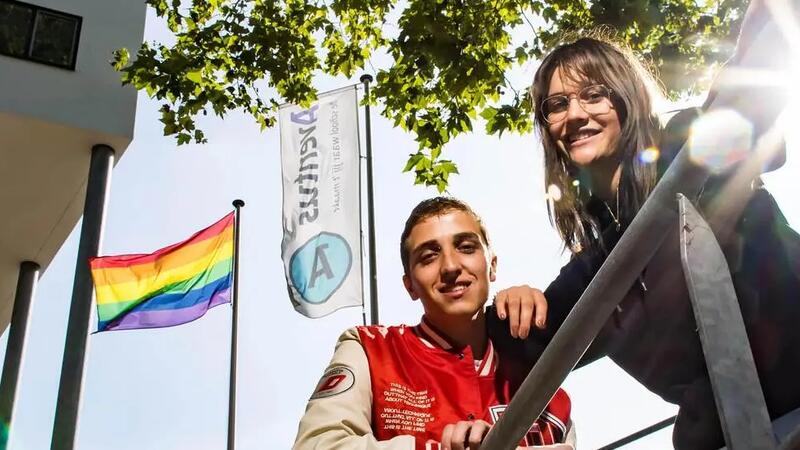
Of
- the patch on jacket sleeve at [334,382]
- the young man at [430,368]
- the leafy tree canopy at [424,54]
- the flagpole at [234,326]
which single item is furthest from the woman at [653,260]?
the flagpole at [234,326]

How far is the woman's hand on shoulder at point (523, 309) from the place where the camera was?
209 cm

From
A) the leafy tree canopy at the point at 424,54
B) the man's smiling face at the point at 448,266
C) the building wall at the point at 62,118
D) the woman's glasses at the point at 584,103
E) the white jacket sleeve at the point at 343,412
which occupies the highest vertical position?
the building wall at the point at 62,118

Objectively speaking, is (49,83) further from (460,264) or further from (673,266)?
(673,266)

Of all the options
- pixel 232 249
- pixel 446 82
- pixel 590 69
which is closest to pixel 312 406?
pixel 590 69

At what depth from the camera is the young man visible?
208 centimetres

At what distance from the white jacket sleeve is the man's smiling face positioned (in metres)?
0.38

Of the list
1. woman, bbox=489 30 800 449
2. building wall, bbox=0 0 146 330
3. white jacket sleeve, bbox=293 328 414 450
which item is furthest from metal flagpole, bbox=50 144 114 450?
woman, bbox=489 30 800 449

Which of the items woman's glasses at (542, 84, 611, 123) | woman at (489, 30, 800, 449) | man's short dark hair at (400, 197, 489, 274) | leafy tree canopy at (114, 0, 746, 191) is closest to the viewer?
woman at (489, 30, 800, 449)

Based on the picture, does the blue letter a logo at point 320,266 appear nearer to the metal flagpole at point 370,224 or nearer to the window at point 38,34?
the metal flagpole at point 370,224

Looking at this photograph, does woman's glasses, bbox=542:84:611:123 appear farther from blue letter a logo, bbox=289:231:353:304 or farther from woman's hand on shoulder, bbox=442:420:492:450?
blue letter a logo, bbox=289:231:353:304

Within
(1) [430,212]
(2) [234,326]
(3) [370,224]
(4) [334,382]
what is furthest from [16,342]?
(4) [334,382]

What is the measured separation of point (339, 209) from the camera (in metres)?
9.85

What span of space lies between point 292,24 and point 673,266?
7.55m

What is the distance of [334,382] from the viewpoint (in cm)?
217
